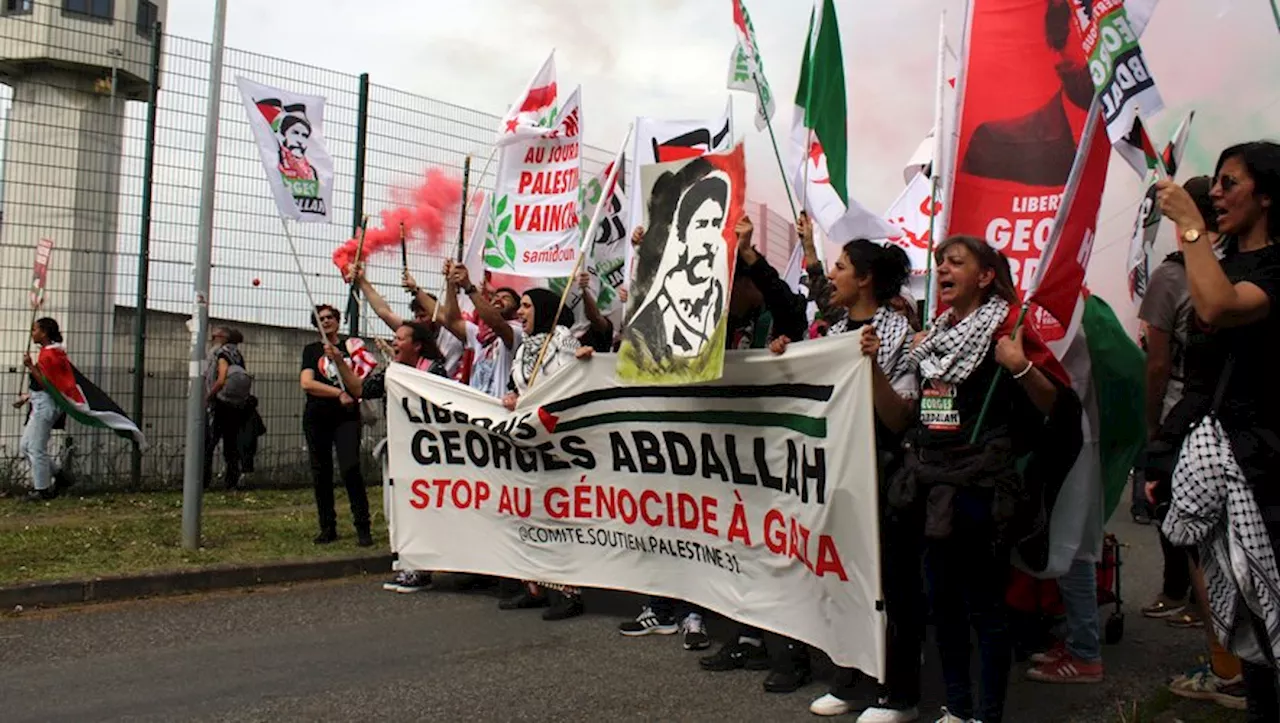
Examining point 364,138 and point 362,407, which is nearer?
point 362,407

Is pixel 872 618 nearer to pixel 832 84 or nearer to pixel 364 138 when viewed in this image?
pixel 832 84

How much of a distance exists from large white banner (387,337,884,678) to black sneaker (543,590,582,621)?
156mm

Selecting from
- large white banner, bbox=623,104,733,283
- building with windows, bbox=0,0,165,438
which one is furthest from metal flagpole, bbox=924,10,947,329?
building with windows, bbox=0,0,165,438

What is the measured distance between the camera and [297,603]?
6.77 m

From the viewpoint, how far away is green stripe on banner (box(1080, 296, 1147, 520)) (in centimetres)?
543

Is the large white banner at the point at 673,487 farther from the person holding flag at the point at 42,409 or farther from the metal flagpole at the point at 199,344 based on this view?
the person holding flag at the point at 42,409

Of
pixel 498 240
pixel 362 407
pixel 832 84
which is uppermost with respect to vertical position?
pixel 832 84

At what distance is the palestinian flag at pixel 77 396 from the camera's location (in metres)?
10.0

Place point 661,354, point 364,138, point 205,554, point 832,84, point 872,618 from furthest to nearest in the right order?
point 364,138, point 205,554, point 832,84, point 661,354, point 872,618

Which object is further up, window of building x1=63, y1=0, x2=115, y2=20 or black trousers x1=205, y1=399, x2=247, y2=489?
window of building x1=63, y1=0, x2=115, y2=20

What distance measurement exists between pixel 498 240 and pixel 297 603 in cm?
279

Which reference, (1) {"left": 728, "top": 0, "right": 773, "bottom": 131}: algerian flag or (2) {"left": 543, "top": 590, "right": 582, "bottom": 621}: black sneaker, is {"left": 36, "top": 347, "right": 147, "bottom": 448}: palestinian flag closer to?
(2) {"left": 543, "top": 590, "right": 582, "bottom": 621}: black sneaker

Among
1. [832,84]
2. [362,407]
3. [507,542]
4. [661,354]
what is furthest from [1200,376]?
[362,407]

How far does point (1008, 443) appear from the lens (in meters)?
4.02
